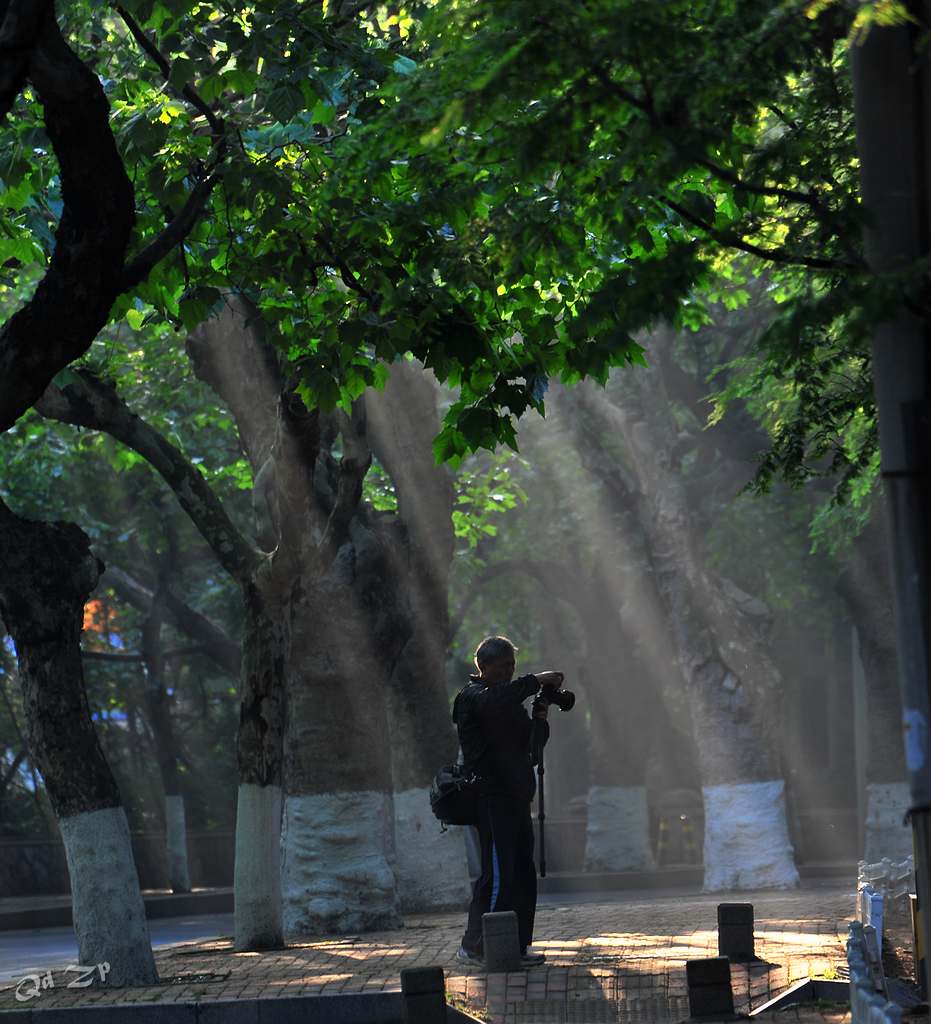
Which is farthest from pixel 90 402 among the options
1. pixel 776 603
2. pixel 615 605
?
pixel 776 603

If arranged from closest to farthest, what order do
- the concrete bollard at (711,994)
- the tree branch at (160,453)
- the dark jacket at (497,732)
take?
1. the concrete bollard at (711,994)
2. the dark jacket at (497,732)
3. the tree branch at (160,453)

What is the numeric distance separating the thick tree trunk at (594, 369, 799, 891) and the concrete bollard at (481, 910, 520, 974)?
13.6m

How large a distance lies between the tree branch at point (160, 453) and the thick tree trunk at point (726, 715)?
1090 cm

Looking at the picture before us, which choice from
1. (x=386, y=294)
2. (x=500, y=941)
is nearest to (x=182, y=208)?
(x=386, y=294)

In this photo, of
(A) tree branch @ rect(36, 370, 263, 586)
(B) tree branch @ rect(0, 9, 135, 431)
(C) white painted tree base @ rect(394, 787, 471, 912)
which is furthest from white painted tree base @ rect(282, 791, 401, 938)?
(B) tree branch @ rect(0, 9, 135, 431)

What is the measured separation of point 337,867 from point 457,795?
5.09 metres

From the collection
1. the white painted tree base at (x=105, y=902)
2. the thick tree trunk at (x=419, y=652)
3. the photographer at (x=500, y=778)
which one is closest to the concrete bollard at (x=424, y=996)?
the photographer at (x=500, y=778)

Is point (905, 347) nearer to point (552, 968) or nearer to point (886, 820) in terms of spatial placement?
point (552, 968)

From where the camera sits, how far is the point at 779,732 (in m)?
25.0

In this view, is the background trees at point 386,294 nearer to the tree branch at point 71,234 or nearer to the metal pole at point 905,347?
the tree branch at point 71,234

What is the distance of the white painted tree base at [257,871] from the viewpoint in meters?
14.1

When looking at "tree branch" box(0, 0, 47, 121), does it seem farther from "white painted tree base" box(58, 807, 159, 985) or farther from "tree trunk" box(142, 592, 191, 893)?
"tree trunk" box(142, 592, 191, 893)

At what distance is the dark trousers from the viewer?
11312 millimetres

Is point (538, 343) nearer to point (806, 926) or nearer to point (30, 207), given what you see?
point (30, 207)
